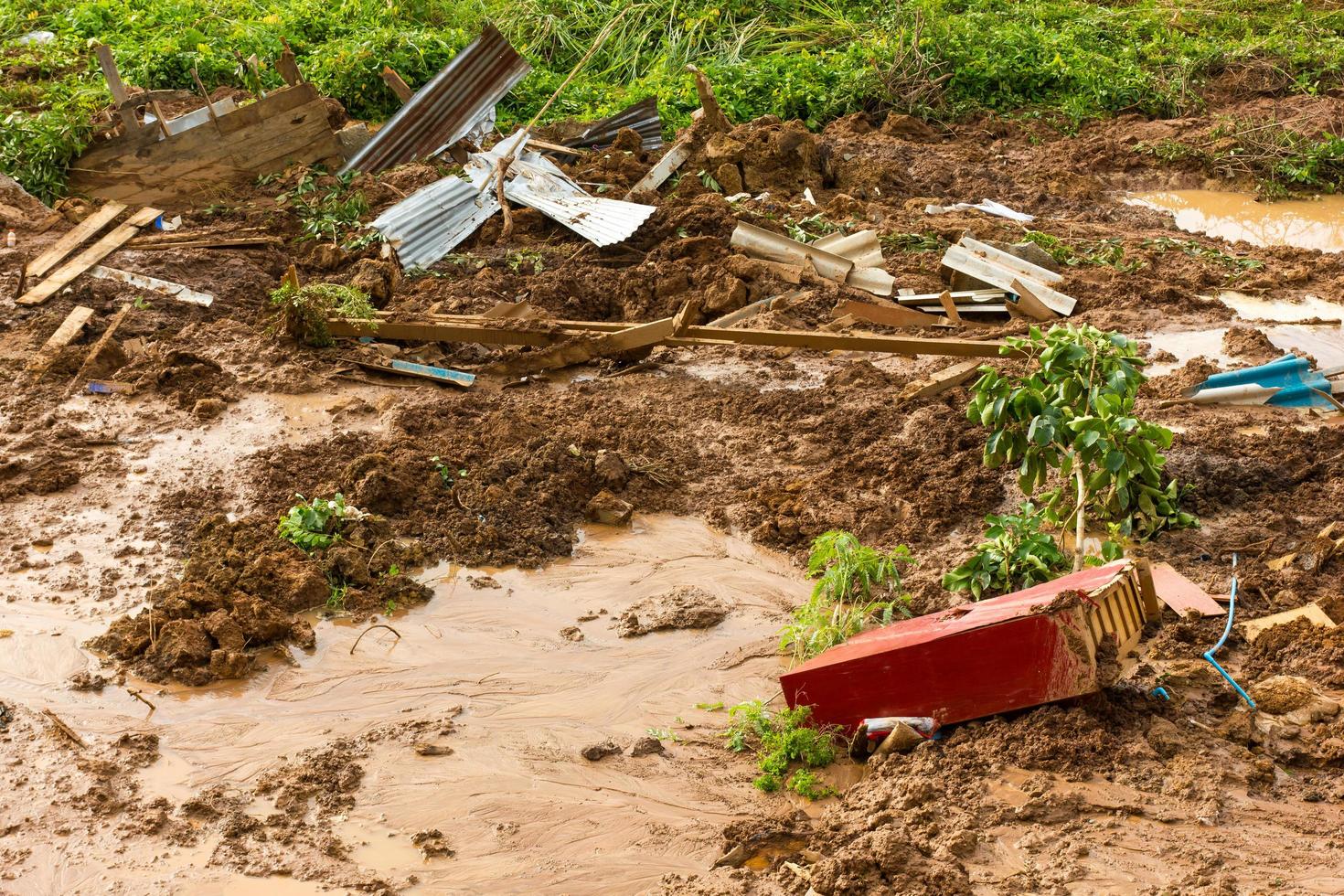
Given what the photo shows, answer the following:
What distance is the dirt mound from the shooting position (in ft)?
18.0

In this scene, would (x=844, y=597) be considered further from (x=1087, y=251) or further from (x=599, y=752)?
(x=1087, y=251)

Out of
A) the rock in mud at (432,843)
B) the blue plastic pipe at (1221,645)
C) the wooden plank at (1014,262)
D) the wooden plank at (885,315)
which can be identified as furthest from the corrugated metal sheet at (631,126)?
the rock in mud at (432,843)

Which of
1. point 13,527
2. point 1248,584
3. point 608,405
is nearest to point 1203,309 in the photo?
point 1248,584

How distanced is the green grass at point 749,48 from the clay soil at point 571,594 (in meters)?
3.85

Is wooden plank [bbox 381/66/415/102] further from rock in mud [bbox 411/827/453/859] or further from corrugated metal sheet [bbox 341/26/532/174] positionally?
rock in mud [bbox 411/827/453/859]

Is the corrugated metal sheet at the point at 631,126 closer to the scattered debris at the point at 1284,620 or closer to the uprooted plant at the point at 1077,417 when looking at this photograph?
the uprooted plant at the point at 1077,417

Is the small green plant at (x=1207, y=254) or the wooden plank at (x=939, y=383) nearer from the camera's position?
the wooden plank at (x=939, y=383)

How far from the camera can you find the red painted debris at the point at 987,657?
4.34 meters

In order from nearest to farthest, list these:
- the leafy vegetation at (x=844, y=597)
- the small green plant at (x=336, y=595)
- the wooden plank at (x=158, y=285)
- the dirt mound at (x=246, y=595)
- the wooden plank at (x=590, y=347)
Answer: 1. the leafy vegetation at (x=844, y=597)
2. the dirt mound at (x=246, y=595)
3. the small green plant at (x=336, y=595)
4. the wooden plank at (x=590, y=347)
5. the wooden plank at (x=158, y=285)

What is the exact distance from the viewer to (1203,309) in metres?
9.09

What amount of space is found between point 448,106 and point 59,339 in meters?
5.22


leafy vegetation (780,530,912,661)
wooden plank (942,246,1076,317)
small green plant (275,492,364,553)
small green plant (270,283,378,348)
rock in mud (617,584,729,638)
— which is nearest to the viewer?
leafy vegetation (780,530,912,661)

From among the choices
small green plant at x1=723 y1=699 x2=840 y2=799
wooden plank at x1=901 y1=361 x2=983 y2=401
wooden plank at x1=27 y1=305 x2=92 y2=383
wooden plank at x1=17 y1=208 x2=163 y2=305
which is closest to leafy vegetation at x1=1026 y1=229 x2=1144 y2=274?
wooden plank at x1=901 y1=361 x2=983 y2=401

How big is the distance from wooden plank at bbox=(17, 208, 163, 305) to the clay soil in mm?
169
